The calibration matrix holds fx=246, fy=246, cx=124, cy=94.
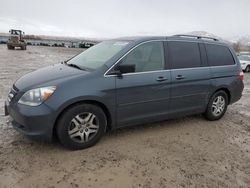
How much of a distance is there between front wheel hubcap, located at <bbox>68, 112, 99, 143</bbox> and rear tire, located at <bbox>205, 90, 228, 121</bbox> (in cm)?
268

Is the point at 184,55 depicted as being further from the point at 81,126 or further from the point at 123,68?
the point at 81,126

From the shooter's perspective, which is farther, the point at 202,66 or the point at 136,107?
the point at 202,66

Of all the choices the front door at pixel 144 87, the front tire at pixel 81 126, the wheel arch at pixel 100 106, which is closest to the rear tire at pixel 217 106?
the front door at pixel 144 87

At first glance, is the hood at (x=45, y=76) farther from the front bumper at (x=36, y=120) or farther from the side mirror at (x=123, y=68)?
the side mirror at (x=123, y=68)

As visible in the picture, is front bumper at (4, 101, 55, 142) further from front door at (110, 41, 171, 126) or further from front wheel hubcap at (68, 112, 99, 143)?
front door at (110, 41, 171, 126)

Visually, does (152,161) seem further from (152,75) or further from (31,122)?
(31,122)

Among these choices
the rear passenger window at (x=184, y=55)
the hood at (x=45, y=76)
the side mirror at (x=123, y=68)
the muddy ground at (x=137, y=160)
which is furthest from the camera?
the rear passenger window at (x=184, y=55)

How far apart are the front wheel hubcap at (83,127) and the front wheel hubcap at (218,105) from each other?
285 cm

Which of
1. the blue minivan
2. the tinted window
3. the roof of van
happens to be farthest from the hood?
the roof of van

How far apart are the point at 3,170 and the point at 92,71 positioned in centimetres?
182

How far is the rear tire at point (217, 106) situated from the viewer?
5281 mm

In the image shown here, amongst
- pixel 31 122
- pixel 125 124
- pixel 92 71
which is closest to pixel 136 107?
pixel 125 124

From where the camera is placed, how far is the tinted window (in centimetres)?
413

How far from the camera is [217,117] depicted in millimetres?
5465
